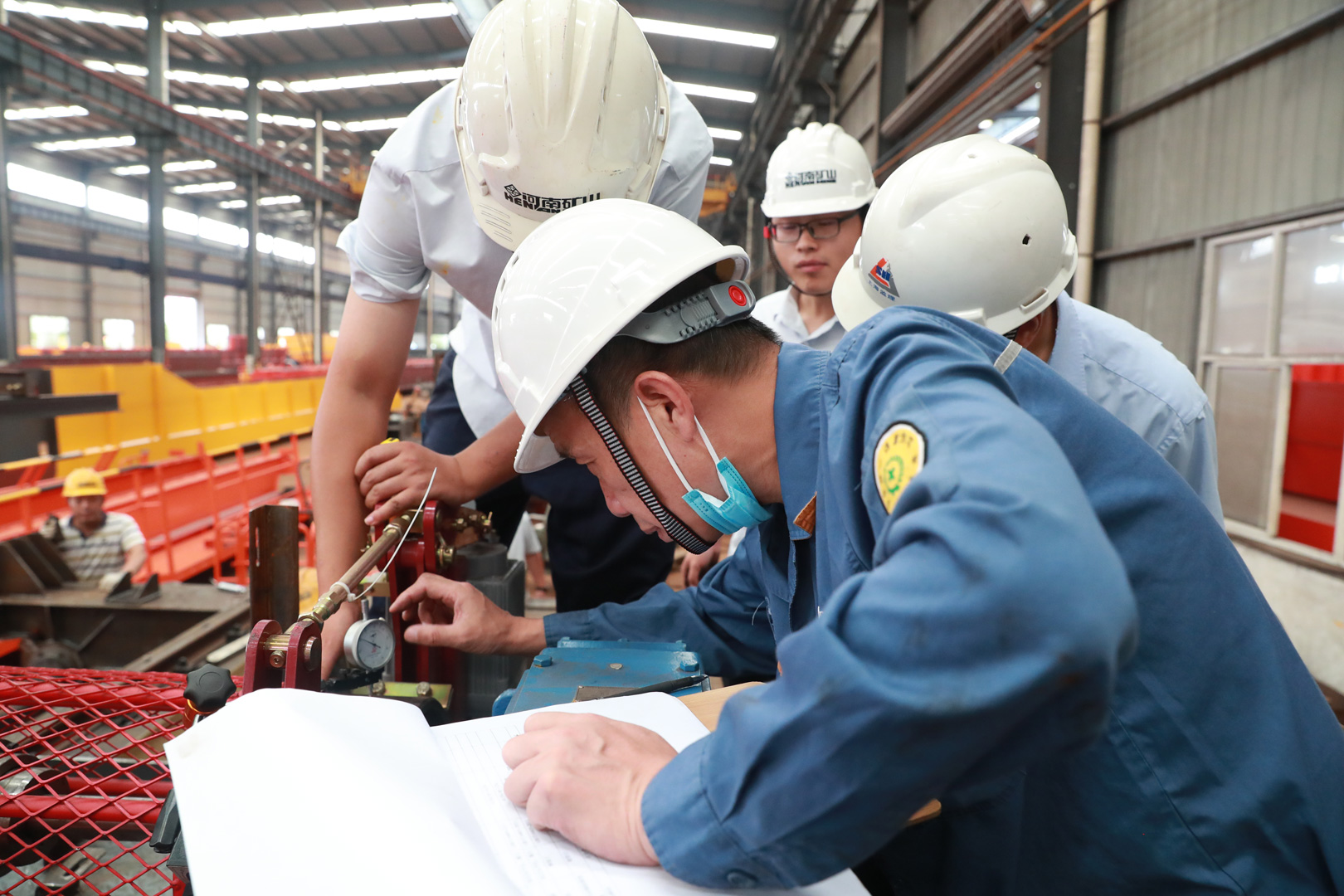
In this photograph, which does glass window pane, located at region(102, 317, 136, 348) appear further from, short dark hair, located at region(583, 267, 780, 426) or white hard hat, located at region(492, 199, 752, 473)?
short dark hair, located at region(583, 267, 780, 426)

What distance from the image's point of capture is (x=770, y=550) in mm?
1201

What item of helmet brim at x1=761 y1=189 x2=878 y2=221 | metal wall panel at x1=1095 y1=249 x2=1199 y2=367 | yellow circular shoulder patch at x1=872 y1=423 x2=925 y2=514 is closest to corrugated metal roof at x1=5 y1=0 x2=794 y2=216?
metal wall panel at x1=1095 y1=249 x2=1199 y2=367

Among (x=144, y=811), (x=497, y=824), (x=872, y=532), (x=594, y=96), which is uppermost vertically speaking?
(x=594, y=96)

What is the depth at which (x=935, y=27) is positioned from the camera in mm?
6652

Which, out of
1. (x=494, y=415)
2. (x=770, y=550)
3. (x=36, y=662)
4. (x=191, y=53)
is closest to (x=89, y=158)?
(x=191, y=53)

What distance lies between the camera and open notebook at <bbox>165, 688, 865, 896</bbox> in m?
0.65

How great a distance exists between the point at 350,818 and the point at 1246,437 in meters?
4.77

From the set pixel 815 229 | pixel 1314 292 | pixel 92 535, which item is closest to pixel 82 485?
pixel 92 535

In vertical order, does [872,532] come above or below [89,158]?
below

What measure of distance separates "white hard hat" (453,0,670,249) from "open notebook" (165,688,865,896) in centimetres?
95

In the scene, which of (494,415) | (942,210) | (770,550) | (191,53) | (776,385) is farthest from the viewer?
(191,53)

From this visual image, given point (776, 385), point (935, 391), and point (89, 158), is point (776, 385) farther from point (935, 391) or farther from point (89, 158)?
point (89, 158)

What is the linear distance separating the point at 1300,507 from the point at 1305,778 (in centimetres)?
393

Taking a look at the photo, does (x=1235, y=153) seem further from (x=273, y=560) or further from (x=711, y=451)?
(x=273, y=560)
